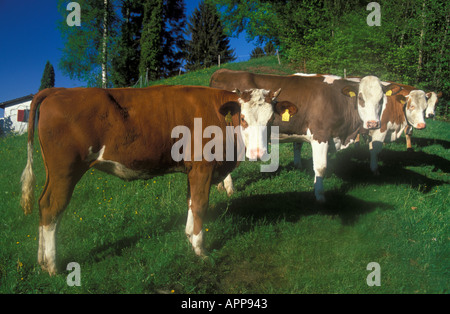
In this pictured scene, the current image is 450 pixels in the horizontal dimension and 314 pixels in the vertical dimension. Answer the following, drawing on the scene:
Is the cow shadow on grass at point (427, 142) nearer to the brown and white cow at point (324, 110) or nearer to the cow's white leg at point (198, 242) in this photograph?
the brown and white cow at point (324, 110)

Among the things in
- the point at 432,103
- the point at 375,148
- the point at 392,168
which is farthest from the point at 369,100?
the point at 432,103

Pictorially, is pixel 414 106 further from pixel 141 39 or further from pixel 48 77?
pixel 48 77

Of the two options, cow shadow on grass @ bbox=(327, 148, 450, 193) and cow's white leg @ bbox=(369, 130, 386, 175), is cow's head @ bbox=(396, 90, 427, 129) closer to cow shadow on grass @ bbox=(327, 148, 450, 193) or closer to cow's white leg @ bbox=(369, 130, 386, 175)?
cow shadow on grass @ bbox=(327, 148, 450, 193)

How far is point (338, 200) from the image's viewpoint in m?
6.28

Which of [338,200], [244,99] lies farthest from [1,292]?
[338,200]

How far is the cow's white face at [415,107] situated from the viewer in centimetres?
991

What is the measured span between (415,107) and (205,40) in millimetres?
45054

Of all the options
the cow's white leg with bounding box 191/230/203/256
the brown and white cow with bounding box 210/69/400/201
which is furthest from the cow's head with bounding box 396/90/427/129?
the cow's white leg with bounding box 191/230/203/256

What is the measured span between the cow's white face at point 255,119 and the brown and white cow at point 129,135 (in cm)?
1

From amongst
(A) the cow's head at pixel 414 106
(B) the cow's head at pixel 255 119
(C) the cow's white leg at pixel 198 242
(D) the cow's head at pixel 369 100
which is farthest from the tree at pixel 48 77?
(C) the cow's white leg at pixel 198 242

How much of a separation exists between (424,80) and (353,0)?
28.5 feet

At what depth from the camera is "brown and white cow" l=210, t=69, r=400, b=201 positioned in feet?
21.7

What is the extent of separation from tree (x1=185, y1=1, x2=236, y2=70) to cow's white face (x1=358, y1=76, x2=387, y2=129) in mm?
42838

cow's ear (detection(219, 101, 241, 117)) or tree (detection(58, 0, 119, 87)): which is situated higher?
tree (detection(58, 0, 119, 87))
